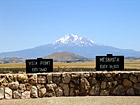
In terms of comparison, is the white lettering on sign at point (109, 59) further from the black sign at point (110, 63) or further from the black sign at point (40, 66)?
the black sign at point (40, 66)

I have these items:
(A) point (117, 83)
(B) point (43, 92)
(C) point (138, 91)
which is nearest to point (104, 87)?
(A) point (117, 83)

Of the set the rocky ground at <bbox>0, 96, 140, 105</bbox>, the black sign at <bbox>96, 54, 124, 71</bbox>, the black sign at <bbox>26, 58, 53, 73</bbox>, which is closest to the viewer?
the rocky ground at <bbox>0, 96, 140, 105</bbox>

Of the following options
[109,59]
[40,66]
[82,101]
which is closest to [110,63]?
[109,59]

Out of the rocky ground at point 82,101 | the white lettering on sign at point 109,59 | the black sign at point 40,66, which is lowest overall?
the rocky ground at point 82,101

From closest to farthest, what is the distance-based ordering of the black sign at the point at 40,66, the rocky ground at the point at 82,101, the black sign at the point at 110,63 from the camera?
the rocky ground at the point at 82,101, the black sign at the point at 110,63, the black sign at the point at 40,66

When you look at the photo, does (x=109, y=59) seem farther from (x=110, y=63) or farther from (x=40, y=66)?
(x=40, y=66)

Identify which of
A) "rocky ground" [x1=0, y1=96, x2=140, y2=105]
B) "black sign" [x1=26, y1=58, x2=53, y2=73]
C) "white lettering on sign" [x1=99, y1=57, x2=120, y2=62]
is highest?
"white lettering on sign" [x1=99, y1=57, x2=120, y2=62]

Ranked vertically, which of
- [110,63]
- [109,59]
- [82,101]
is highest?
[109,59]

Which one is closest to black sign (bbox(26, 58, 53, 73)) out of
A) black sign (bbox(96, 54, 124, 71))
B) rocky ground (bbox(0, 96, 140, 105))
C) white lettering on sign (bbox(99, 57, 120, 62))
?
black sign (bbox(96, 54, 124, 71))

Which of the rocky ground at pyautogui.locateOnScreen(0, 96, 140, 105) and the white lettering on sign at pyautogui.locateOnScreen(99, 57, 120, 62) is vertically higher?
the white lettering on sign at pyautogui.locateOnScreen(99, 57, 120, 62)

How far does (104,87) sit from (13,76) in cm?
425

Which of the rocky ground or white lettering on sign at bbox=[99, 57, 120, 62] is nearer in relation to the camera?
the rocky ground

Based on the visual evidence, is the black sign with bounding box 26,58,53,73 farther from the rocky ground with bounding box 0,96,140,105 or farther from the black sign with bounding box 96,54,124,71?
the rocky ground with bounding box 0,96,140,105

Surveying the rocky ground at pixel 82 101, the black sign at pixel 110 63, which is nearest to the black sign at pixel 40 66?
the black sign at pixel 110 63
